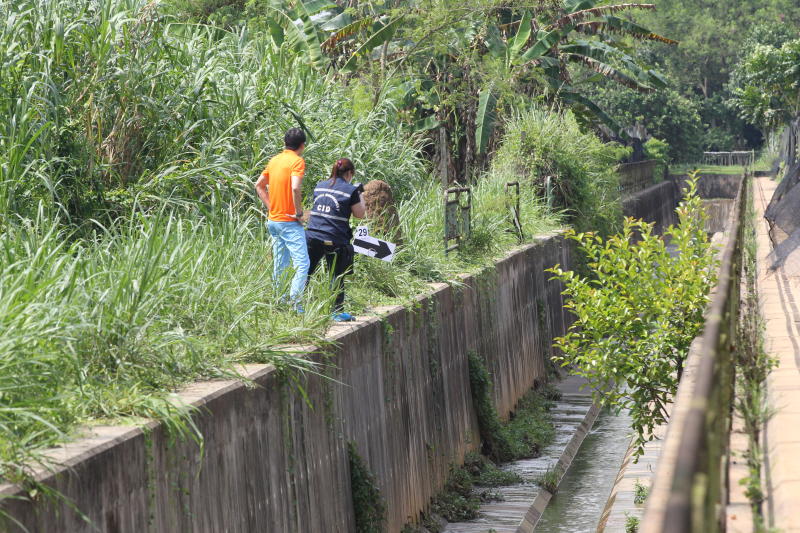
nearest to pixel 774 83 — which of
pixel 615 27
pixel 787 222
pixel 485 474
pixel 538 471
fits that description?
pixel 615 27

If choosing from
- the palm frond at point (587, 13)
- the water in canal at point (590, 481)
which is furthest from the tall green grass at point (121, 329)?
the palm frond at point (587, 13)

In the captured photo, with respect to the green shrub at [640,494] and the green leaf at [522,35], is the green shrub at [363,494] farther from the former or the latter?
the green leaf at [522,35]

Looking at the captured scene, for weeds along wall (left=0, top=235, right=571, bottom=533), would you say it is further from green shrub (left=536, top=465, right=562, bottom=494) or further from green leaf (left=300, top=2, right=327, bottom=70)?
green leaf (left=300, top=2, right=327, bottom=70)

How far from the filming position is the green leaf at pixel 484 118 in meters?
23.7

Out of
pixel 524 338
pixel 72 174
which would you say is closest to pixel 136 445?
pixel 72 174

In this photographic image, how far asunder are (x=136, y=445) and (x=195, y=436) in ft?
2.61

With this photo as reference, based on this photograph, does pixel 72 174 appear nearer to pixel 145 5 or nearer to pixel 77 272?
pixel 145 5

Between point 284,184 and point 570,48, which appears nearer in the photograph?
point 284,184

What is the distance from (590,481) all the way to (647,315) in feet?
15.5

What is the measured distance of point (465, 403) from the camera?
45.2 feet

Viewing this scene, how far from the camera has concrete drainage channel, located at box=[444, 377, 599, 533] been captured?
11664mm

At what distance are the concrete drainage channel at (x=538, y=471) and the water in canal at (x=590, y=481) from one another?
0.36 feet

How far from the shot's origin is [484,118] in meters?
23.7

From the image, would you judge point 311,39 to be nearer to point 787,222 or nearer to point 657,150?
point 787,222
